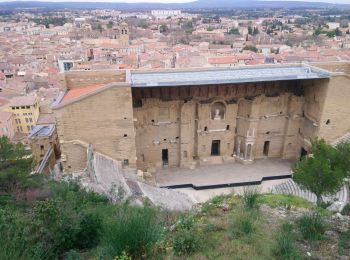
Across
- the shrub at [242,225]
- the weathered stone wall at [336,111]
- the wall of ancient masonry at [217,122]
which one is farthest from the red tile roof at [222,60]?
the shrub at [242,225]

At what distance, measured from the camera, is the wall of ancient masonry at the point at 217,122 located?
73.6ft

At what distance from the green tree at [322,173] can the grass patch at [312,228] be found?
6.46 meters

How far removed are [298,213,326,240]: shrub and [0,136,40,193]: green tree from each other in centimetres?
1039

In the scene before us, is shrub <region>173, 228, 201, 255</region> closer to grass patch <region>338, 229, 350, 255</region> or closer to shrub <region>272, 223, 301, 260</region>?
shrub <region>272, 223, 301, 260</region>

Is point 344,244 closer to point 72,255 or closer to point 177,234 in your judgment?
point 177,234

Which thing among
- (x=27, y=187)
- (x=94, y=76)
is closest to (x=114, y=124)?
(x=94, y=76)

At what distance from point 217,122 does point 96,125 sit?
872cm

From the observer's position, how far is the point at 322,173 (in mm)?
13367

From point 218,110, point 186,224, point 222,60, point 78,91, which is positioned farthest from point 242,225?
point 222,60

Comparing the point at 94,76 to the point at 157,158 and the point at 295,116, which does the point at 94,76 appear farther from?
the point at 295,116

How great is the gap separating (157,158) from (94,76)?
276 inches

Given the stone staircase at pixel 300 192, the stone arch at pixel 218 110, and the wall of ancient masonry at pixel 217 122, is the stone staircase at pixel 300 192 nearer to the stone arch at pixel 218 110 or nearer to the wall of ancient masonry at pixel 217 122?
the wall of ancient masonry at pixel 217 122

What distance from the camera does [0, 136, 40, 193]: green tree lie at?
44.5 feet

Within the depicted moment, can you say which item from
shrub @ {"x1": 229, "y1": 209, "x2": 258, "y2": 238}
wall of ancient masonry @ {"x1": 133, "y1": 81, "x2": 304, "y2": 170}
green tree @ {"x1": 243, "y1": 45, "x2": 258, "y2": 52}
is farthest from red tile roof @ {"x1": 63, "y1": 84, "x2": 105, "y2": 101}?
green tree @ {"x1": 243, "y1": 45, "x2": 258, "y2": 52}
